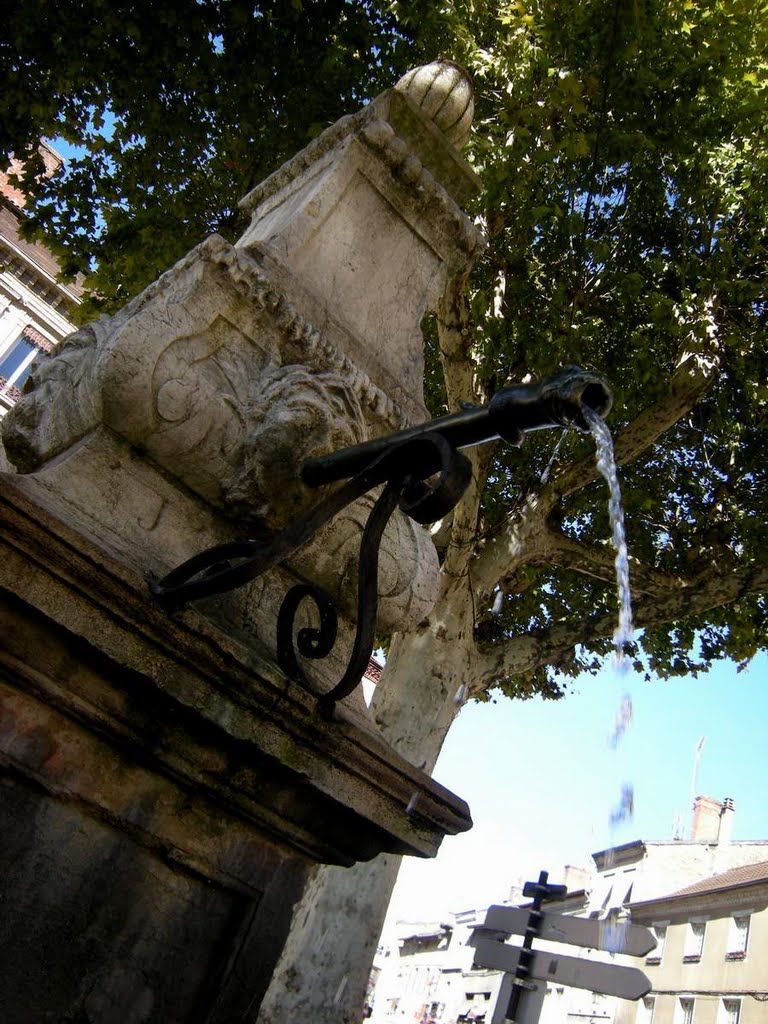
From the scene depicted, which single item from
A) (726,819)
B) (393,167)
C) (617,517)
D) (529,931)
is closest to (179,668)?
(617,517)

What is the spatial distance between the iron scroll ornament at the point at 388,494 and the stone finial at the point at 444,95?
2.01 m

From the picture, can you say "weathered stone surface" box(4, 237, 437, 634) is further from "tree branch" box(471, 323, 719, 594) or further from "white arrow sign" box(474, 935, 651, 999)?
"tree branch" box(471, 323, 719, 594)

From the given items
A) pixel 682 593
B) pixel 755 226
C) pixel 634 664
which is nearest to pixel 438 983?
pixel 634 664

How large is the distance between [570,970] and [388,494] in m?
5.86

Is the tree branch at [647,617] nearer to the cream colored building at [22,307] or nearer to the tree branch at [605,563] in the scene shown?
the tree branch at [605,563]

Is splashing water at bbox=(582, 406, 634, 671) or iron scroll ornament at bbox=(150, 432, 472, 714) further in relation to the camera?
splashing water at bbox=(582, 406, 634, 671)

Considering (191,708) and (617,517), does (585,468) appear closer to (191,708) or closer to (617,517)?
(617,517)

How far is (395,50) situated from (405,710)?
21.3 feet

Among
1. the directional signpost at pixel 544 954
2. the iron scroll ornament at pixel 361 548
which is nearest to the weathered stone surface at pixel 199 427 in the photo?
the iron scroll ornament at pixel 361 548

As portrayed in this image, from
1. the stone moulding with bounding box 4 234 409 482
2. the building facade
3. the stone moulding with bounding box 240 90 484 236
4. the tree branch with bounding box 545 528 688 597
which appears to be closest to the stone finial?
the stone moulding with bounding box 240 90 484 236

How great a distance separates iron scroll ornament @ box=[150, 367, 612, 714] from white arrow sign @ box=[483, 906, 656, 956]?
15.7 feet

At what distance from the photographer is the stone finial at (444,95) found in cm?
318

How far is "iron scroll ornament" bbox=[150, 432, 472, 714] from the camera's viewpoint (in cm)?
158

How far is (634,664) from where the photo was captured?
11617 millimetres
